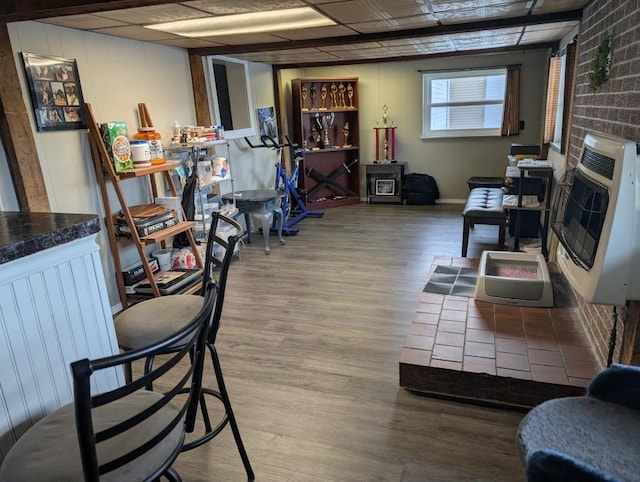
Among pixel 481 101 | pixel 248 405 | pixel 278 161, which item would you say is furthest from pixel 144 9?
pixel 481 101

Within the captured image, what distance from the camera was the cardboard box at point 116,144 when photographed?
300cm

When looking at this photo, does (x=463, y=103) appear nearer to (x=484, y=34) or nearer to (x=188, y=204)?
(x=484, y=34)

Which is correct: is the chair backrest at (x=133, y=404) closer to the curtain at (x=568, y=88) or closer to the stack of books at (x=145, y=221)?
the stack of books at (x=145, y=221)

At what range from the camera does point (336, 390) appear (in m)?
2.36

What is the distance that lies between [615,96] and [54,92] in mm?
3183

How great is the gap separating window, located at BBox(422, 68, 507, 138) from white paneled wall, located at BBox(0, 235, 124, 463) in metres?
5.97

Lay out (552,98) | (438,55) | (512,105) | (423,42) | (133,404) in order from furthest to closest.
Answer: (512,105)
(438,55)
(552,98)
(423,42)
(133,404)

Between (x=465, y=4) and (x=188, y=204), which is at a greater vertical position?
(x=465, y=4)

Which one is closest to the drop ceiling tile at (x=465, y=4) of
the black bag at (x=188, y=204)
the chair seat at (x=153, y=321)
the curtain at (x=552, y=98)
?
the curtain at (x=552, y=98)

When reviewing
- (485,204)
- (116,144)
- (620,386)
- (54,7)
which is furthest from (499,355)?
(54,7)

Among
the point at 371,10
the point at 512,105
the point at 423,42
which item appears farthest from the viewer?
the point at 512,105

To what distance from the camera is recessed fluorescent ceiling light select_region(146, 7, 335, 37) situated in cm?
300

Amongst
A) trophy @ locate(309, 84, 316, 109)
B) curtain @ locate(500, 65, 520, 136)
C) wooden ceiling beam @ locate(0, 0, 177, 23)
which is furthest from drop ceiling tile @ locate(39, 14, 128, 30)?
curtain @ locate(500, 65, 520, 136)

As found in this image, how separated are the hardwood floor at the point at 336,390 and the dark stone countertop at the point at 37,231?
1133 mm
